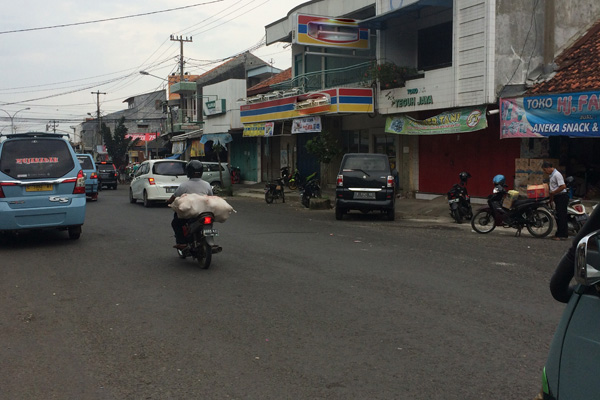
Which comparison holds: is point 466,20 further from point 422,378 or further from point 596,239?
point 596,239

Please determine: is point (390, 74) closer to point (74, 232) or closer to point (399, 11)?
point (399, 11)

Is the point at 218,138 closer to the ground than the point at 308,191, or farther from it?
farther from it

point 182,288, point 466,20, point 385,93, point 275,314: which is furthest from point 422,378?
point 385,93

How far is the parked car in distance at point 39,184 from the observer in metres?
10.7

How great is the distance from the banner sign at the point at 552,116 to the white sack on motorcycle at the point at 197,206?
10.2 meters

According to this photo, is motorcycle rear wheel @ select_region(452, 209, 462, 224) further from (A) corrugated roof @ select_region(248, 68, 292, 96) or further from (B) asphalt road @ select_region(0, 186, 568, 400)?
(A) corrugated roof @ select_region(248, 68, 292, 96)

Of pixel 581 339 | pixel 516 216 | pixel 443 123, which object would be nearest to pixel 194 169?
pixel 516 216

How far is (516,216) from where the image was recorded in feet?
42.7

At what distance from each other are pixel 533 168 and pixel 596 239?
1580 cm

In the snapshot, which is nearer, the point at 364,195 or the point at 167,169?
the point at 364,195

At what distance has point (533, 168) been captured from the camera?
16703 mm

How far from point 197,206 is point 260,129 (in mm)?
21716

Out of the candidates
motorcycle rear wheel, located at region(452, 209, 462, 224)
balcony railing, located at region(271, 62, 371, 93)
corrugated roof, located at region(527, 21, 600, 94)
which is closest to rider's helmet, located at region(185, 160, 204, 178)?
motorcycle rear wheel, located at region(452, 209, 462, 224)

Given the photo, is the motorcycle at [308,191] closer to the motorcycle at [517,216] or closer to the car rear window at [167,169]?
the car rear window at [167,169]
